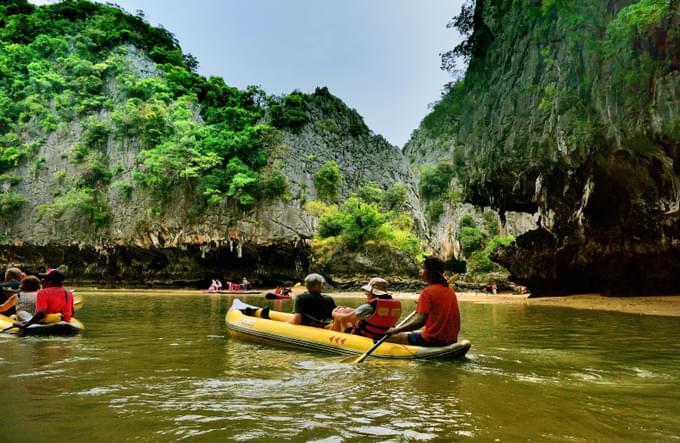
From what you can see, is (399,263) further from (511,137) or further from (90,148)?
(90,148)

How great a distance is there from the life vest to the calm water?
1.94 ft

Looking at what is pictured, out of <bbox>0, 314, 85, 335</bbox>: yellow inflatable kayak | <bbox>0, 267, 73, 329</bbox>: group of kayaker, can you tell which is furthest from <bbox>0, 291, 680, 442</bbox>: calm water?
<bbox>0, 267, 73, 329</bbox>: group of kayaker

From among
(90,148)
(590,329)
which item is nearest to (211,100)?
(90,148)

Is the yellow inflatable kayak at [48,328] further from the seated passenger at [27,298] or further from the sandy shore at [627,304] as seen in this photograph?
the sandy shore at [627,304]

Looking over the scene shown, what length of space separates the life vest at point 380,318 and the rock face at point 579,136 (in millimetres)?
8763

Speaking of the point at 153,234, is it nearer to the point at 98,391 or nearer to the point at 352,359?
the point at 352,359

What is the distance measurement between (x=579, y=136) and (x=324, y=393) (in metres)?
12.6

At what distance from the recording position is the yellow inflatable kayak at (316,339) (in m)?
5.87

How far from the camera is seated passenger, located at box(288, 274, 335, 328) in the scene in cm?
734

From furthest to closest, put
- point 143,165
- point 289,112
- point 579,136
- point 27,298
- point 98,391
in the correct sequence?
point 289,112, point 143,165, point 579,136, point 27,298, point 98,391

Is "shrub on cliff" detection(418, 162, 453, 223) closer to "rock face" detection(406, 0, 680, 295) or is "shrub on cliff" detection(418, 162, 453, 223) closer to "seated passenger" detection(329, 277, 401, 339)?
"rock face" detection(406, 0, 680, 295)

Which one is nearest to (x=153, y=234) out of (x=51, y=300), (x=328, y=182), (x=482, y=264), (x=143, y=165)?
(x=143, y=165)

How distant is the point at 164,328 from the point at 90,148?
90.6 ft

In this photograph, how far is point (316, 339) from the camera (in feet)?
22.2
